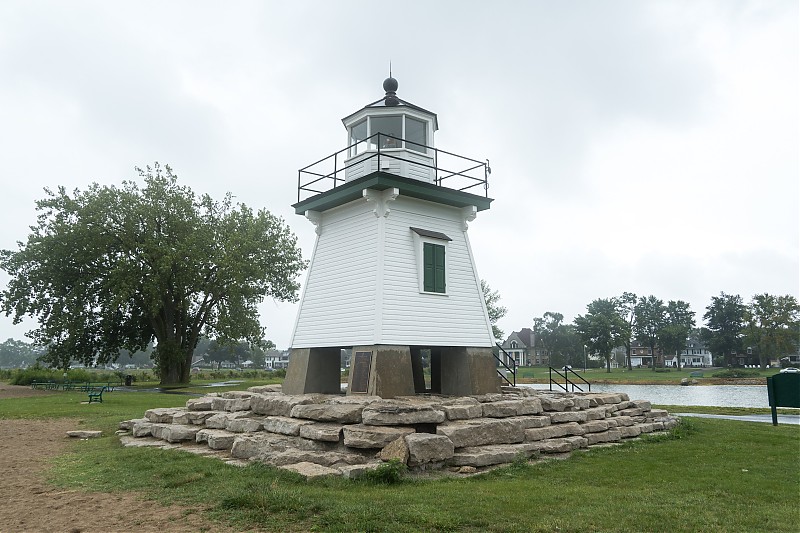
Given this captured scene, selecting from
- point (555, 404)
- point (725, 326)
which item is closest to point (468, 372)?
point (555, 404)

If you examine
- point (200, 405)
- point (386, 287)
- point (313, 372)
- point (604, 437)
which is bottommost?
point (604, 437)

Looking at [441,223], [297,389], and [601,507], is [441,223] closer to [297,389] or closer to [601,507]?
[297,389]

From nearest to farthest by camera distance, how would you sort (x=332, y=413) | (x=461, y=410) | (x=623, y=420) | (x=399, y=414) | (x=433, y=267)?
(x=399, y=414), (x=332, y=413), (x=461, y=410), (x=623, y=420), (x=433, y=267)

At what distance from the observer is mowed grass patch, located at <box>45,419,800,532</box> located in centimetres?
646

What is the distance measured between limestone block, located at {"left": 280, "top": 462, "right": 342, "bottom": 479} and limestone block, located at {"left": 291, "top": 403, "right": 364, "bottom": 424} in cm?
154

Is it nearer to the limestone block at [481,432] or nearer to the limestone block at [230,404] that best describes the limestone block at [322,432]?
the limestone block at [481,432]

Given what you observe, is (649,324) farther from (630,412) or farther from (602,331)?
(630,412)

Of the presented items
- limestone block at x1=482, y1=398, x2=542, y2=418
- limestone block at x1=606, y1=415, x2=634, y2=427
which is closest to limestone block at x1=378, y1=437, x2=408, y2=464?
limestone block at x1=482, y1=398, x2=542, y2=418

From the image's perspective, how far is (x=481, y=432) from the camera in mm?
10648

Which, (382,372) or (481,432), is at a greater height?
(382,372)

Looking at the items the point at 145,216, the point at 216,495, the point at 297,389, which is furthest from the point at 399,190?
the point at 145,216

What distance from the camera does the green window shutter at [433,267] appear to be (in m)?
14.9

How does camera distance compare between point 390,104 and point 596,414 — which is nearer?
point 596,414

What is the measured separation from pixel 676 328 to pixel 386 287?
288 feet
